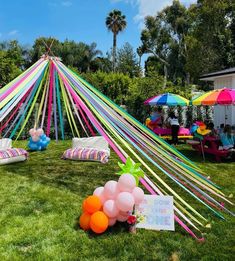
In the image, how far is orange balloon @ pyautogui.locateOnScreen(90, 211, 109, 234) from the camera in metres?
4.45

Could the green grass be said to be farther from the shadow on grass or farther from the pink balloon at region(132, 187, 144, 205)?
the pink balloon at region(132, 187, 144, 205)

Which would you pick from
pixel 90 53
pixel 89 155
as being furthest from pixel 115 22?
A: pixel 89 155

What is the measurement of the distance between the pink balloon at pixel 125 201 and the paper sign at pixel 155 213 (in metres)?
0.32

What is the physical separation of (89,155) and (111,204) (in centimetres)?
488

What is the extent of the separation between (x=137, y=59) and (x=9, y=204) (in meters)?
37.7

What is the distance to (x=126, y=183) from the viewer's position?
14.9ft

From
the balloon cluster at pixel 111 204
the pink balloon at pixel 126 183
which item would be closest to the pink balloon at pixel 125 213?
the balloon cluster at pixel 111 204

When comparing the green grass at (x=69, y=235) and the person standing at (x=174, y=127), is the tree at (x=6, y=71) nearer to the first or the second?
the person standing at (x=174, y=127)

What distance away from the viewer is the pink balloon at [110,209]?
178 inches

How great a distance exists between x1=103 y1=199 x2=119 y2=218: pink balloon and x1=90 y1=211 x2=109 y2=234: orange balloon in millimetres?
54

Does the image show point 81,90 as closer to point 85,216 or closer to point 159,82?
point 85,216

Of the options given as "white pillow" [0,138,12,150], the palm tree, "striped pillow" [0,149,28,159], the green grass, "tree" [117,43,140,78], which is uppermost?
the palm tree

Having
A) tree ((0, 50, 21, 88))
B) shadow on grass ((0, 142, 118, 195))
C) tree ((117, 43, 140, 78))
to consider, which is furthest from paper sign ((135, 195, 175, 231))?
tree ((117, 43, 140, 78))

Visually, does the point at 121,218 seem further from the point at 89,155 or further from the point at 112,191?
the point at 89,155
